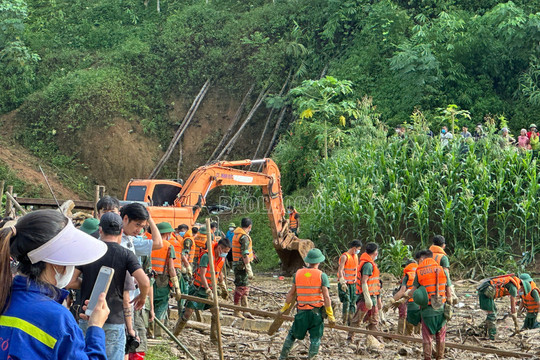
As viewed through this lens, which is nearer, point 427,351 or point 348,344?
point 427,351

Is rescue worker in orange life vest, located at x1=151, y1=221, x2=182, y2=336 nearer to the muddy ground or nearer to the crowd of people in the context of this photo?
the crowd of people

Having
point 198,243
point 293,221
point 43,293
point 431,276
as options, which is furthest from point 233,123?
point 43,293

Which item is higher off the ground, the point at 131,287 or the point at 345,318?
the point at 131,287

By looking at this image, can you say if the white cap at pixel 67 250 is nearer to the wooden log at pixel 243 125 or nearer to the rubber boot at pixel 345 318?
the rubber boot at pixel 345 318

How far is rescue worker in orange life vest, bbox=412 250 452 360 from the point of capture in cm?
929

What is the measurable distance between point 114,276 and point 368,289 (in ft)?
19.8

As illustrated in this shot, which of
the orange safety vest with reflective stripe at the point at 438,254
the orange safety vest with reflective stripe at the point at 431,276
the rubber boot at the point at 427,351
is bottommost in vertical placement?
the rubber boot at the point at 427,351

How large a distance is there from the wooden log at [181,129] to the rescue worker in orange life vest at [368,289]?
19524 millimetres

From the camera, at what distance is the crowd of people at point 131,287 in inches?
128

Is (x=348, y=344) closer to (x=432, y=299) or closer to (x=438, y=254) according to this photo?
(x=438, y=254)

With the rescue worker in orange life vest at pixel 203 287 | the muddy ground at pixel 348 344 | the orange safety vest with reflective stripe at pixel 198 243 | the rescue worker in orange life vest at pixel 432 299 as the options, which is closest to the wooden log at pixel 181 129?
the orange safety vest with reflective stripe at pixel 198 243

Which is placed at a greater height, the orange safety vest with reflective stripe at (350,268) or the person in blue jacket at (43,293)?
the person in blue jacket at (43,293)

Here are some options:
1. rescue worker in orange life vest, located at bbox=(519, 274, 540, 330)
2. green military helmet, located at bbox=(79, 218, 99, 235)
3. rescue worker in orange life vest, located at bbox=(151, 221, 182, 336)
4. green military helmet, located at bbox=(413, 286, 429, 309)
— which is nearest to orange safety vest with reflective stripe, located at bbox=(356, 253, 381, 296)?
green military helmet, located at bbox=(413, 286, 429, 309)

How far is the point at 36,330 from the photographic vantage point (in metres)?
3.23
